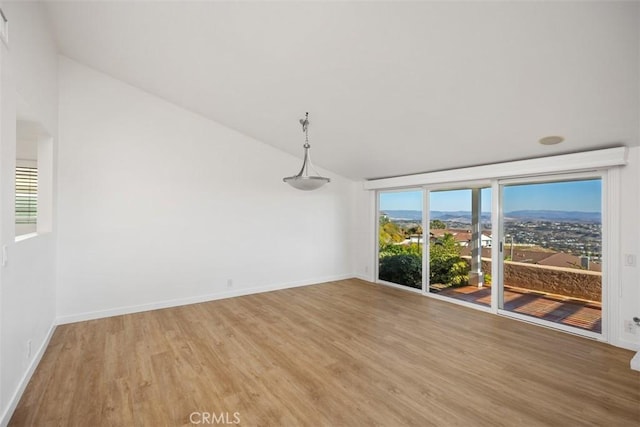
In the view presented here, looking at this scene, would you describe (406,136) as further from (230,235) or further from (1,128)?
(1,128)

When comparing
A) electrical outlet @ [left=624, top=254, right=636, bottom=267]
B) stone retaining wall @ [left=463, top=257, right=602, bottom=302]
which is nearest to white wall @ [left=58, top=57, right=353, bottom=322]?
stone retaining wall @ [left=463, top=257, right=602, bottom=302]

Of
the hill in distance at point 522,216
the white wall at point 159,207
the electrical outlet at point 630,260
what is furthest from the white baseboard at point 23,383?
the electrical outlet at point 630,260

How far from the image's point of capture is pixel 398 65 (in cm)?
273

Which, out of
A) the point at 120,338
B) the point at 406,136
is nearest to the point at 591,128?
the point at 406,136

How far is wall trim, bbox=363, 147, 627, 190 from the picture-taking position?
3.21 m

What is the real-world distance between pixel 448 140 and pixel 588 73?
1.59 meters

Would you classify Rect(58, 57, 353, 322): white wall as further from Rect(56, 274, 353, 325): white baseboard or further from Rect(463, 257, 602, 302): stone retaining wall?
Rect(463, 257, 602, 302): stone retaining wall

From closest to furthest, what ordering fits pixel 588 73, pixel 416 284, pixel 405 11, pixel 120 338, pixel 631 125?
pixel 405 11 → pixel 588 73 → pixel 631 125 → pixel 120 338 → pixel 416 284

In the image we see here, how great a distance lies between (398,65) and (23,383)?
4.25 m

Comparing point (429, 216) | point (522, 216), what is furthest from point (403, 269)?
point (522, 216)

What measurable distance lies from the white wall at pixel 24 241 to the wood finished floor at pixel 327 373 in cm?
25

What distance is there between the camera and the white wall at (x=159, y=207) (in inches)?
153

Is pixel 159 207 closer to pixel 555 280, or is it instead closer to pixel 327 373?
pixel 327 373

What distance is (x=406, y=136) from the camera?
400 centimetres
